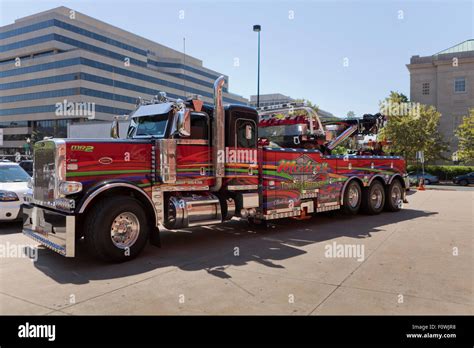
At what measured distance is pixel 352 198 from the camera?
12094 mm

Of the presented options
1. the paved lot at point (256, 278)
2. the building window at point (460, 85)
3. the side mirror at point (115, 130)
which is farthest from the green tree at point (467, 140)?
the side mirror at point (115, 130)

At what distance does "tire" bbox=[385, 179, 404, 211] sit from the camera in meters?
13.3

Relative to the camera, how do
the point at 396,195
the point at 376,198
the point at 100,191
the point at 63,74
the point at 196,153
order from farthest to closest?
1. the point at 63,74
2. the point at 396,195
3. the point at 376,198
4. the point at 196,153
5. the point at 100,191

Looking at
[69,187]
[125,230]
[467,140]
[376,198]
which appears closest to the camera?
[69,187]

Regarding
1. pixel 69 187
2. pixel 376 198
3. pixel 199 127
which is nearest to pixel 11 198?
pixel 69 187

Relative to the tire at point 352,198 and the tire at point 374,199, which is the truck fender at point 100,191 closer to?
the tire at point 352,198

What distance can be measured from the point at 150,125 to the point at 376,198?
834 centimetres

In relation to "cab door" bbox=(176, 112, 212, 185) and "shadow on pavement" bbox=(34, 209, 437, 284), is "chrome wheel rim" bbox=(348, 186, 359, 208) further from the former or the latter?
"cab door" bbox=(176, 112, 212, 185)

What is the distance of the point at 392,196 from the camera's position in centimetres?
1338

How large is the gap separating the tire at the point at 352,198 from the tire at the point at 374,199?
0.78 feet

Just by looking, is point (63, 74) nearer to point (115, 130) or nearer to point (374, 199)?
point (115, 130)

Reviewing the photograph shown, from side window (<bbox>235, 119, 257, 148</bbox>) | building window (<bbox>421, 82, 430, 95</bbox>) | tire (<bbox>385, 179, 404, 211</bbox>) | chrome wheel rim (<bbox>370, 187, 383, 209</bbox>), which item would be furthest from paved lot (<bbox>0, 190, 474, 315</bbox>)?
building window (<bbox>421, 82, 430, 95</bbox>)

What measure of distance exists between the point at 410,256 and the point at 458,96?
5545cm

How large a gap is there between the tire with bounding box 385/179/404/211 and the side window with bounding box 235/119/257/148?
262 inches
